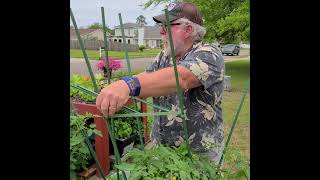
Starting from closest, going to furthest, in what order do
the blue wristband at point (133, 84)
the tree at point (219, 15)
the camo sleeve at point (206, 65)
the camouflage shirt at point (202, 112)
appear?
the blue wristband at point (133, 84) → the camo sleeve at point (206, 65) → the camouflage shirt at point (202, 112) → the tree at point (219, 15)

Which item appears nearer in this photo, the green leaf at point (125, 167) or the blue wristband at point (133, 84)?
the green leaf at point (125, 167)

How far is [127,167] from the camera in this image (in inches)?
48.1

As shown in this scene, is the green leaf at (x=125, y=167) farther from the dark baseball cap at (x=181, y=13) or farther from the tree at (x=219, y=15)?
the tree at (x=219, y=15)

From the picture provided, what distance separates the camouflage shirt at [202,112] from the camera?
76.4 inches

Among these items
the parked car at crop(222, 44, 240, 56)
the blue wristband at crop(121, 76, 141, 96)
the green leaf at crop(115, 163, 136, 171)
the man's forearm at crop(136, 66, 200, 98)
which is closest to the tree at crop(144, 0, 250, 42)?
the man's forearm at crop(136, 66, 200, 98)

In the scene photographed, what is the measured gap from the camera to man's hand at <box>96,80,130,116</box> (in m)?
1.26

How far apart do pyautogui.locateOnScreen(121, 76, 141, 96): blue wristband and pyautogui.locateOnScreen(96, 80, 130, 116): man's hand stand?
0.02 m

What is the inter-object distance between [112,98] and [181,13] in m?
1.01

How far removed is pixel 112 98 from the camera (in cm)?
128

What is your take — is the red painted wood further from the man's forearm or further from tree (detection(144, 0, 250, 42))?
tree (detection(144, 0, 250, 42))

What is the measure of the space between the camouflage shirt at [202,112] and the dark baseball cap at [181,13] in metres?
0.15

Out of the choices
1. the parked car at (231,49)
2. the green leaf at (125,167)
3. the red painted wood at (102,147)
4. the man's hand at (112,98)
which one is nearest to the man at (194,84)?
the man's hand at (112,98)
